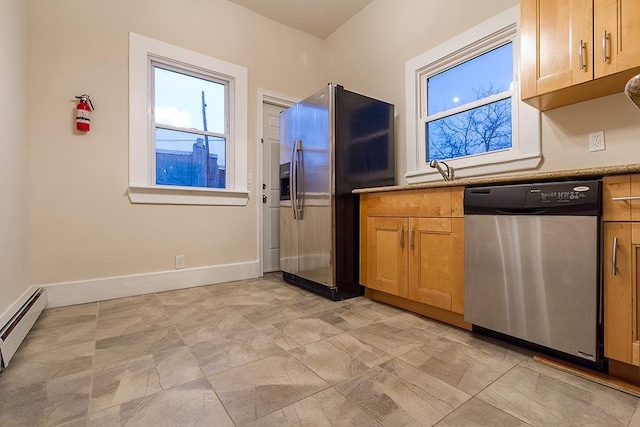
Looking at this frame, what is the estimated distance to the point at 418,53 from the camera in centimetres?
274

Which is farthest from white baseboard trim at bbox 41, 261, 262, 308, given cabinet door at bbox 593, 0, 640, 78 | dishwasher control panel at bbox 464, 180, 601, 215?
cabinet door at bbox 593, 0, 640, 78

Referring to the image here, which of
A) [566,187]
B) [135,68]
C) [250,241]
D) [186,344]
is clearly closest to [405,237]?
[566,187]

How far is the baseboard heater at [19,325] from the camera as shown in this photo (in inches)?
53.3

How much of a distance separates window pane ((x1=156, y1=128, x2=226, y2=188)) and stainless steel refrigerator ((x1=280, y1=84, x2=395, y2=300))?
0.80 meters

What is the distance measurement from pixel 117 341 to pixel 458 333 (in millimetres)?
1970

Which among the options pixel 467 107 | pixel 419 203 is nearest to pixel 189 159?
pixel 419 203

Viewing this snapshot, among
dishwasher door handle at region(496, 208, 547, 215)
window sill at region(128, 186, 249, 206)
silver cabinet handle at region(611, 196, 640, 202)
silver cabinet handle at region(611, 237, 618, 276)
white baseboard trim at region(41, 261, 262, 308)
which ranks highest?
window sill at region(128, 186, 249, 206)

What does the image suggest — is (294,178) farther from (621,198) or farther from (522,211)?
(621,198)

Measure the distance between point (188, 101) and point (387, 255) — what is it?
2.51 metres

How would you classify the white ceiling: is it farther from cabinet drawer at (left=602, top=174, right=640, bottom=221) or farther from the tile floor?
the tile floor

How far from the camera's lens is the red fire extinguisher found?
2.31 metres

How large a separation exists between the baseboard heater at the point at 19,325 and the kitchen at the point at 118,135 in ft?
0.32

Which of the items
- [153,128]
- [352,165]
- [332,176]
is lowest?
[332,176]

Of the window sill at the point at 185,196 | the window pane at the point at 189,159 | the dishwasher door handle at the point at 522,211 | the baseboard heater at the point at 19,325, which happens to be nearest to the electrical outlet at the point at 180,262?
the window sill at the point at 185,196
